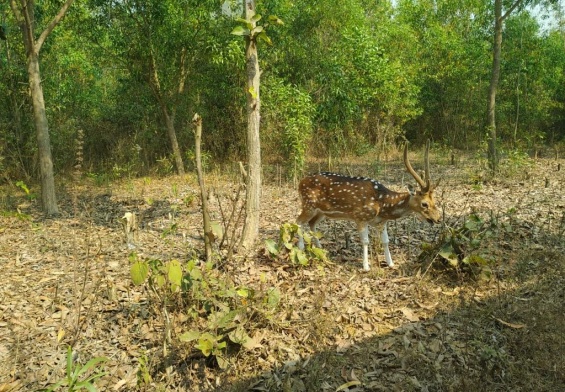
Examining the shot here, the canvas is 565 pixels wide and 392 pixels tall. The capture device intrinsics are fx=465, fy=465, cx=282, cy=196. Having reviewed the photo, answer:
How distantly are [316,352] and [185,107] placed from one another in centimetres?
1244

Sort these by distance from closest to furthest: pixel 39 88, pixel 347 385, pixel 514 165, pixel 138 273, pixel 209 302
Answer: pixel 347 385
pixel 138 273
pixel 209 302
pixel 39 88
pixel 514 165

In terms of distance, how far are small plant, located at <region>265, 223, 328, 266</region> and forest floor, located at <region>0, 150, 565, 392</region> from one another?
0.11 m

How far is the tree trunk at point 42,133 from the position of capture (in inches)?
334

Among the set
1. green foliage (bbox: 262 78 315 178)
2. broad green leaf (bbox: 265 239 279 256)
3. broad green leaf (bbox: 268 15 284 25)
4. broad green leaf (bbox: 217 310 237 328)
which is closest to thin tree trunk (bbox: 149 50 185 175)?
green foliage (bbox: 262 78 315 178)

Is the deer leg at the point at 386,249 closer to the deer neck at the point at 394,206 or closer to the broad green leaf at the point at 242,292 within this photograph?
the deer neck at the point at 394,206

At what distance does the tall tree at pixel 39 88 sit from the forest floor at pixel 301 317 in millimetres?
2104

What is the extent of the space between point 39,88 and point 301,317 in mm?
6747

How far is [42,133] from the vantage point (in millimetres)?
8680

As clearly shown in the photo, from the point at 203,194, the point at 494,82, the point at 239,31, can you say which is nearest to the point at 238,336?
the point at 203,194

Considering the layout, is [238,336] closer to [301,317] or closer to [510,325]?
[301,317]

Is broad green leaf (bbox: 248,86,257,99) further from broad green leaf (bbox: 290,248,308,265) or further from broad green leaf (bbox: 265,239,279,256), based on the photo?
broad green leaf (bbox: 290,248,308,265)

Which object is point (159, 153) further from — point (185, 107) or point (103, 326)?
point (103, 326)

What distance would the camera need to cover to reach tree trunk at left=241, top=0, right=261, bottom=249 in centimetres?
603

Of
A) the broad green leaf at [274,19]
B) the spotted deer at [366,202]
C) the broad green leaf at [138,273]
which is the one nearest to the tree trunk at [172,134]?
the spotted deer at [366,202]
